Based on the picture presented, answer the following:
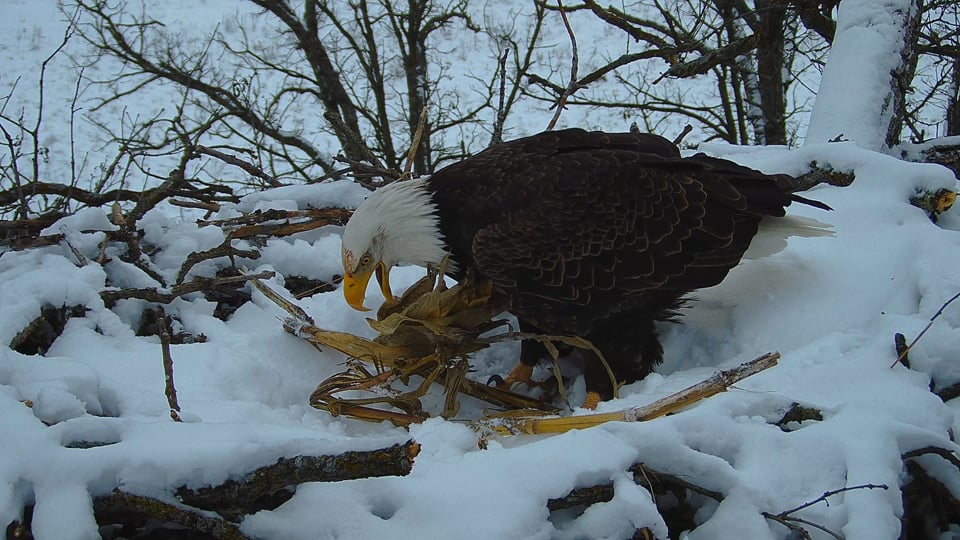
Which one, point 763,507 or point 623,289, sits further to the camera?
point 623,289

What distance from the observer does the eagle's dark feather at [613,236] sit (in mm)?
2285

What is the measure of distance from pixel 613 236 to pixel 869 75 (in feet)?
6.36

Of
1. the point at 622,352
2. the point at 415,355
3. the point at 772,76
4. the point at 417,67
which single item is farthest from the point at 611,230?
the point at 417,67

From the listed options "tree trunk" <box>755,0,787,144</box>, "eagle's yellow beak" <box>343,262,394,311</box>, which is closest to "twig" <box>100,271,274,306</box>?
"eagle's yellow beak" <box>343,262,394,311</box>

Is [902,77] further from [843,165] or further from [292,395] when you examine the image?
[292,395]

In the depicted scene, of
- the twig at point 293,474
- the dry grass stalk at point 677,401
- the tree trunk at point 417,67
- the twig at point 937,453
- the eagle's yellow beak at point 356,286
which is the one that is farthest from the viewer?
the tree trunk at point 417,67

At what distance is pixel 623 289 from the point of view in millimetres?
2312

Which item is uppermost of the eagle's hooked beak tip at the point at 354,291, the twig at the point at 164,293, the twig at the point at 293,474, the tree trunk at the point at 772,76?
the tree trunk at the point at 772,76

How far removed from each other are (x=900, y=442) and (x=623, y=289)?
1.03 meters

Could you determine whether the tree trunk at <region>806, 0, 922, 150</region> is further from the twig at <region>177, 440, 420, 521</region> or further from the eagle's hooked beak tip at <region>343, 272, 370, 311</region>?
the twig at <region>177, 440, 420, 521</region>

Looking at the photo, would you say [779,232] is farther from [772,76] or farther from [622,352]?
[772,76]

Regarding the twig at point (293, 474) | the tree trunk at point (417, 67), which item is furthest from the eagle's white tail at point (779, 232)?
the tree trunk at point (417, 67)

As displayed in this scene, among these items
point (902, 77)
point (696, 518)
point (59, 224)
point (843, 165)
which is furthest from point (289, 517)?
point (902, 77)

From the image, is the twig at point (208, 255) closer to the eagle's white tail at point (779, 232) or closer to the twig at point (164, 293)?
the twig at point (164, 293)
